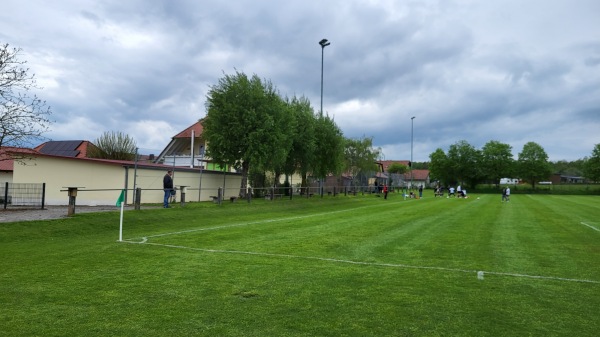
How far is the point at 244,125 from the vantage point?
29031 millimetres

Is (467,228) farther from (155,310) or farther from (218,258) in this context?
(155,310)

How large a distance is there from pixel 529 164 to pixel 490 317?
11438 centimetres

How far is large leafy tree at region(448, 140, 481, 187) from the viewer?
104 meters

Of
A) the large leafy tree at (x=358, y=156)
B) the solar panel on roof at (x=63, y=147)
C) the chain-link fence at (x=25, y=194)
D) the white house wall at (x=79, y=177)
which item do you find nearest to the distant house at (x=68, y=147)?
the solar panel on roof at (x=63, y=147)

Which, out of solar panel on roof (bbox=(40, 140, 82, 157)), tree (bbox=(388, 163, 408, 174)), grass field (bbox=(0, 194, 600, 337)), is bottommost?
grass field (bbox=(0, 194, 600, 337))

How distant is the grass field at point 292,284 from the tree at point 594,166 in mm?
90896

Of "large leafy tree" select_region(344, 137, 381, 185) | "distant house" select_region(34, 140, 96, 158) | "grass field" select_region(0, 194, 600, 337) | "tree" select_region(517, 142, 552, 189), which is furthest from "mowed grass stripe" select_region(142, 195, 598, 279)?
"tree" select_region(517, 142, 552, 189)

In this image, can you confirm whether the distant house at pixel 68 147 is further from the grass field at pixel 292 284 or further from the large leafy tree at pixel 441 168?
the large leafy tree at pixel 441 168

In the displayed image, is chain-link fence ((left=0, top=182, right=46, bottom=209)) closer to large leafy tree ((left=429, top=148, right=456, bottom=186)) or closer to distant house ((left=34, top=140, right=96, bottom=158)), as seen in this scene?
distant house ((left=34, top=140, right=96, bottom=158))

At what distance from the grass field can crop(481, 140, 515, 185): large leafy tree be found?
9635cm

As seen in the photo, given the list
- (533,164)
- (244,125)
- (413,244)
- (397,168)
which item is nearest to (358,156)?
(244,125)

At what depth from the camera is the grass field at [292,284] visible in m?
5.27

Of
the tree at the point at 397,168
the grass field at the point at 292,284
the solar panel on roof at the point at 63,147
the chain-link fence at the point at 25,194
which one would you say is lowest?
the grass field at the point at 292,284

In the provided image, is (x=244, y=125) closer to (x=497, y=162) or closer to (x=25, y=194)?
(x=25, y=194)
